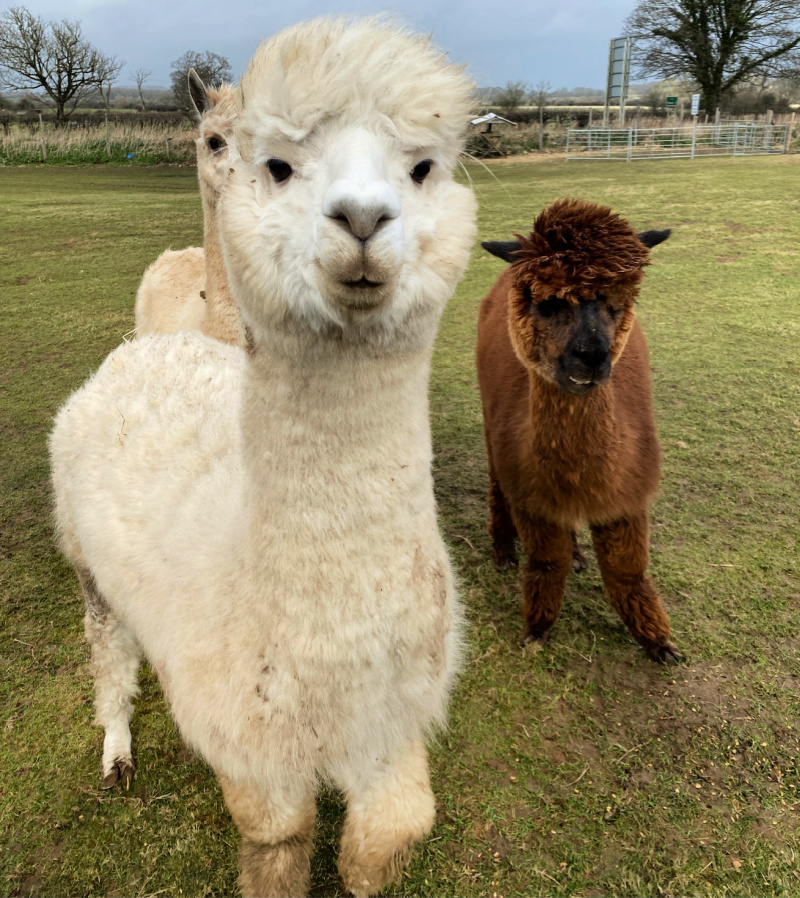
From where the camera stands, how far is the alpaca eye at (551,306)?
2.03m

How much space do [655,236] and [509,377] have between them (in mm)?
745

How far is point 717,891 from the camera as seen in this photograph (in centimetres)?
178

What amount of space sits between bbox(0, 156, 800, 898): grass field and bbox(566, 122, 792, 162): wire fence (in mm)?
17331

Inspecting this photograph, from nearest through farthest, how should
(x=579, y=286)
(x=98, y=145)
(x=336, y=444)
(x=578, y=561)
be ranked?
(x=336, y=444), (x=579, y=286), (x=578, y=561), (x=98, y=145)

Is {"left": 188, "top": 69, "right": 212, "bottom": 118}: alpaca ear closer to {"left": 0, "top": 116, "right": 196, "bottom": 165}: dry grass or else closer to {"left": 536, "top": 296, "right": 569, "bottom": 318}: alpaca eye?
{"left": 536, "top": 296, "right": 569, "bottom": 318}: alpaca eye

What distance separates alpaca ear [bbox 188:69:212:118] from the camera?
3180 mm

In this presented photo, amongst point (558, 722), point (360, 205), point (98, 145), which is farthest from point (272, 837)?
point (98, 145)

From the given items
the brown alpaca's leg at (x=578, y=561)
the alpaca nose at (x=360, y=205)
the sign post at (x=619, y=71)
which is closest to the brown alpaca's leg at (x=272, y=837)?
the alpaca nose at (x=360, y=205)

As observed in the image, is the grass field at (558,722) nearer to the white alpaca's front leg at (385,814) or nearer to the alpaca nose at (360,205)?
the white alpaca's front leg at (385,814)

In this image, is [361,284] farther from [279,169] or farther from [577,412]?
[577,412]

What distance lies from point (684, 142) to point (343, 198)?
76.5ft

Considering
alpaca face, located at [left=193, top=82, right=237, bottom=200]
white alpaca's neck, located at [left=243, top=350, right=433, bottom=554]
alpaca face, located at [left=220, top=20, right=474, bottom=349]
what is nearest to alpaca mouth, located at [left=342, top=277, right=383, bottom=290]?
alpaca face, located at [left=220, top=20, right=474, bottom=349]

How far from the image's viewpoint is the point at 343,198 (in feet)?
3.13

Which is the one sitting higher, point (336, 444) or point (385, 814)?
point (336, 444)
